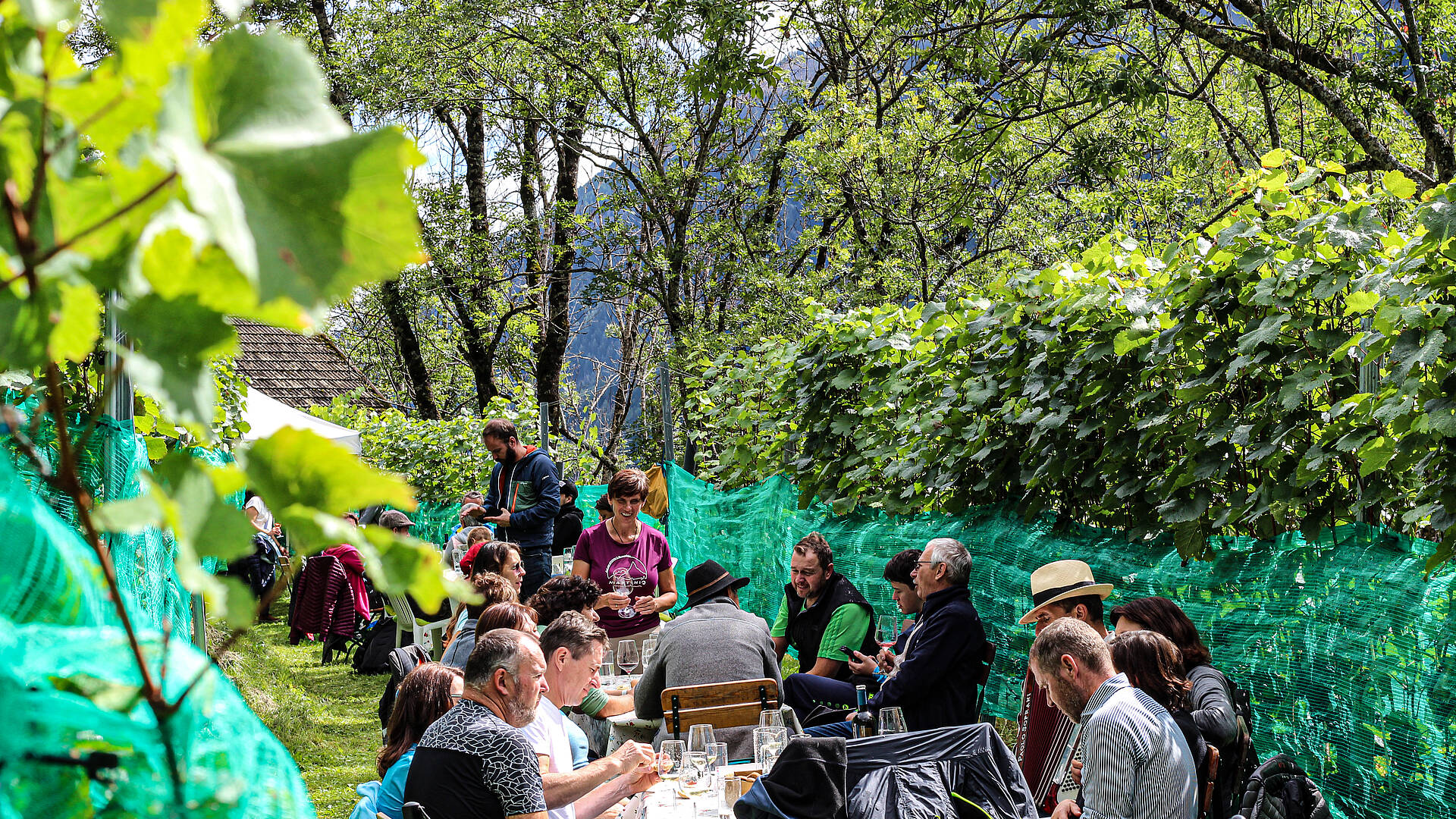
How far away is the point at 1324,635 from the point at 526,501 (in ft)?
18.5

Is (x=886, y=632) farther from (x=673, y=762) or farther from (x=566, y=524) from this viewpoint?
(x=566, y=524)

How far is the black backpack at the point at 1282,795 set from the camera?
3.06 m

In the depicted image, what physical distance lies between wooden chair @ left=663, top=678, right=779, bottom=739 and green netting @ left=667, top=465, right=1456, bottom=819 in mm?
1689

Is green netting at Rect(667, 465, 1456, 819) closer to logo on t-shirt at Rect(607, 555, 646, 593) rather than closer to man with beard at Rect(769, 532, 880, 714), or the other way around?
man with beard at Rect(769, 532, 880, 714)

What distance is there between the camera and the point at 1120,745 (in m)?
3.62

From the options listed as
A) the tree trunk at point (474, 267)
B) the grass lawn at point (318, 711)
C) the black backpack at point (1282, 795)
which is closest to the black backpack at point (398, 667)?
the grass lawn at point (318, 711)

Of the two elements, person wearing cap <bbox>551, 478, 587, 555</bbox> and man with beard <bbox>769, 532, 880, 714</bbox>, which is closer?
man with beard <bbox>769, 532, 880, 714</bbox>

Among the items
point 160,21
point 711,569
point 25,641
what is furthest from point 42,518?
point 711,569

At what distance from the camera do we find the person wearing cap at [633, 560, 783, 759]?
198 inches

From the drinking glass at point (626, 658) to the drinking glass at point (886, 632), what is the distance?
1455 mm

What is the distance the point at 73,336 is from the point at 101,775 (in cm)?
30

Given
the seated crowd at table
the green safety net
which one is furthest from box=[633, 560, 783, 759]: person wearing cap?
the green safety net

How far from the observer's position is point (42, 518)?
2.45 feet

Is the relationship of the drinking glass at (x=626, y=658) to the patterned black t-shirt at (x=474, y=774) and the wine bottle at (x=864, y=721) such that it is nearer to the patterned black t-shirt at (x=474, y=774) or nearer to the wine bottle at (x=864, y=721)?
the wine bottle at (x=864, y=721)
